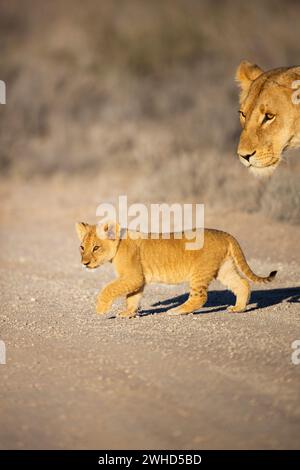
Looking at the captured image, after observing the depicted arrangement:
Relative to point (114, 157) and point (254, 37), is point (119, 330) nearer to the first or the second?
point (114, 157)

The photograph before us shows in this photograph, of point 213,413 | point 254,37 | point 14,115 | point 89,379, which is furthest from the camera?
point 254,37

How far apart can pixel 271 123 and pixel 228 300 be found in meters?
2.19

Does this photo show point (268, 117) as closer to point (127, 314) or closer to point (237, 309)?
point (237, 309)

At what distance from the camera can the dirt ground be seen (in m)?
4.84

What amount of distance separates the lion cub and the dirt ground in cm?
19

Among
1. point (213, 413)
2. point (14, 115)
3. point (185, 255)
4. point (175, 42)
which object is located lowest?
point (213, 413)

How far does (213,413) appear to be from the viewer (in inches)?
198

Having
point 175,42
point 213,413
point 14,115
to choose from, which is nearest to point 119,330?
point 213,413

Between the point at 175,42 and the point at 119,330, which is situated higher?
the point at 175,42

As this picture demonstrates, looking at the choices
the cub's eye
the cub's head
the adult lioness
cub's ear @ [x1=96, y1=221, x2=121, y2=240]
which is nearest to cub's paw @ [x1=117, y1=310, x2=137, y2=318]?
the cub's head

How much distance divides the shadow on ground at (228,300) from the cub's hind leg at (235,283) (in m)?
0.13

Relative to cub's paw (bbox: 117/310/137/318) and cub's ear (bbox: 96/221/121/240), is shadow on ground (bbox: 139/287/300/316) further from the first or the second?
cub's ear (bbox: 96/221/121/240)

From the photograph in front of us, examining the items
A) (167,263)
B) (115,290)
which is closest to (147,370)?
(115,290)

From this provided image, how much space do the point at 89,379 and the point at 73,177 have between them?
1367 centimetres
